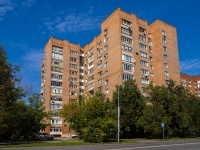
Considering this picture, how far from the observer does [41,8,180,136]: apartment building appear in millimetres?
62000

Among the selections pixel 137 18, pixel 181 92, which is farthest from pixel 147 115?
pixel 137 18

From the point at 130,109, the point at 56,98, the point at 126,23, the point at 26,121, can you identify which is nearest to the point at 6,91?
the point at 26,121

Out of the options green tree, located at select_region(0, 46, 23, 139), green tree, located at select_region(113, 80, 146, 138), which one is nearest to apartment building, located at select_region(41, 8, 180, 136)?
green tree, located at select_region(113, 80, 146, 138)

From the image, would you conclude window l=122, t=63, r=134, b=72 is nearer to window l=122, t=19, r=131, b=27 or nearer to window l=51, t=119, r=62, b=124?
window l=122, t=19, r=131, b=27

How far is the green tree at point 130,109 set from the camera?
146ft

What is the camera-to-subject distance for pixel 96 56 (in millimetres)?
73062

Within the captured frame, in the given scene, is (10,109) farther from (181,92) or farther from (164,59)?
(164,59)

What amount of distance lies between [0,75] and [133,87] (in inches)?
1013

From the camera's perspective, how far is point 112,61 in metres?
62.9

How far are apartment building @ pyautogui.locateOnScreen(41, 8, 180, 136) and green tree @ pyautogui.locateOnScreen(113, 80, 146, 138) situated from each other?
7.92 meters

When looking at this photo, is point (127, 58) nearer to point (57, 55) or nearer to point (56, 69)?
point (56, 69)

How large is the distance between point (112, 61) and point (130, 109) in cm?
2057

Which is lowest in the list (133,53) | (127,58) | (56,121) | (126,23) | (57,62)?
(56,121)

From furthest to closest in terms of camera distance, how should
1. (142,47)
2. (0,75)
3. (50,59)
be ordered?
(50,59)
(142,47)
(0,75)
